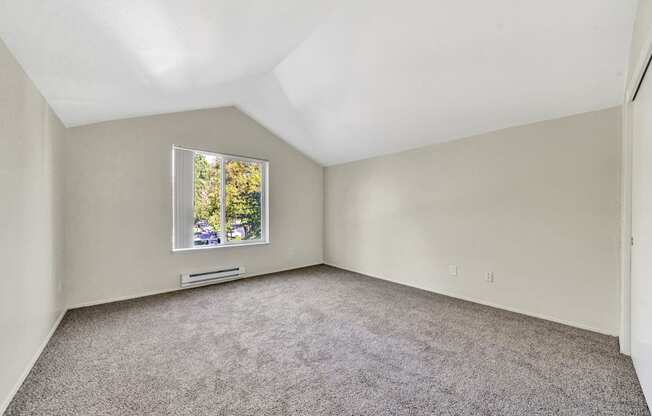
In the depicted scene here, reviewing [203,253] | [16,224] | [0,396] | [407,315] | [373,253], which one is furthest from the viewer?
[373,253]

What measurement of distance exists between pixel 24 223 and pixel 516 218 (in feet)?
13.8

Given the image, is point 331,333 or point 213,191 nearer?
point 331,333

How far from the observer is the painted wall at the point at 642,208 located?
1.55m

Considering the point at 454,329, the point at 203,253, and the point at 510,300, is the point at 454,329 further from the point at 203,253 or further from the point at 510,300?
the point at 203,253

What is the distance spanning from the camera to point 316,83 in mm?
3080

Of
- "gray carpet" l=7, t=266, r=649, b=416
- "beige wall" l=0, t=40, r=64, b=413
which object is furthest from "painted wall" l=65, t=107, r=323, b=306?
"beige wall" l=0, t=40, r=64, b=413

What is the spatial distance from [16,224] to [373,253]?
3.96 meters

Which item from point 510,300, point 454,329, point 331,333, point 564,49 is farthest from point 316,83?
point 510,300

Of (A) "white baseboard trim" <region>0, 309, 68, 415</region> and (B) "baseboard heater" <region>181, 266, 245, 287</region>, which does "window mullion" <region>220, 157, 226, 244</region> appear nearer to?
(B) "baseboard heater" <region>181, 266, 245, 287</region>

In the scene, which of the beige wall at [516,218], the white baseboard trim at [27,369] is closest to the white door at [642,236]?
the beige wall at [516,218]

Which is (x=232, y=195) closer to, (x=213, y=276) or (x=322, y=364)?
(x=213, y=276)

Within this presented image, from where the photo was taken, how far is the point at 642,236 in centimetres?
176

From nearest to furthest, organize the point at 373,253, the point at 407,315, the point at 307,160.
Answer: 1. the point at 407,315
2. the point at 373,253
3. the point at 307,160

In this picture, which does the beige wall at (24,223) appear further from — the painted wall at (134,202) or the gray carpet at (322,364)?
the painted wall at (134,202)
